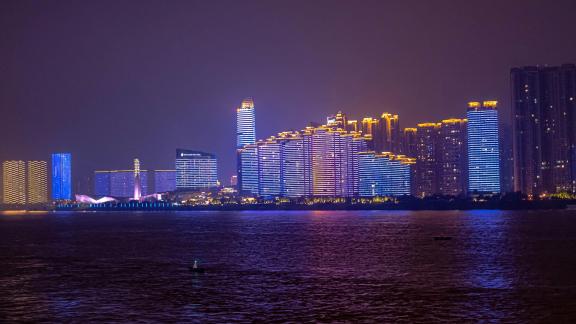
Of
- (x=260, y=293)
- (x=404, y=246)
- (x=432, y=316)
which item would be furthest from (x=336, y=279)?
(x=404, y=246)

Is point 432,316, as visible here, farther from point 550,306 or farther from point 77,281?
point 77,281

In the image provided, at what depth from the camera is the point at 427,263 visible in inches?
2024

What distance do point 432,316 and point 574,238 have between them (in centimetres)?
5192

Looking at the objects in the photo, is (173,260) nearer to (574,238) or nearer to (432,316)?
(432,316)

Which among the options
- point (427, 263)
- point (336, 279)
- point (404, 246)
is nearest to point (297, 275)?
point (336, 279)

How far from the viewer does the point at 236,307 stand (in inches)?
1329

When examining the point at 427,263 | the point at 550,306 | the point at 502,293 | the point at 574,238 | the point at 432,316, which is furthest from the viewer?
the point at 574,238

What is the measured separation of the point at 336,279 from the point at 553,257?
2137 cm

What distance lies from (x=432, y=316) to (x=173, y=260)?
29.8 m

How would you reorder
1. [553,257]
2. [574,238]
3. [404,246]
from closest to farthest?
[553,257] < [404,246] < [574,238]

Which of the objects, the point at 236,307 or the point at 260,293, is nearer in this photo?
the point at 236,307

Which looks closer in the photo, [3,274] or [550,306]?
[550,306]

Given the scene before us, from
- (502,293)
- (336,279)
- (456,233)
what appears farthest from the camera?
(456,233)

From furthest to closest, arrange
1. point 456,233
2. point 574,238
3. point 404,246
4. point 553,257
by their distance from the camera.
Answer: point 456,233
point 574,238
point 404,246
point 553,257
